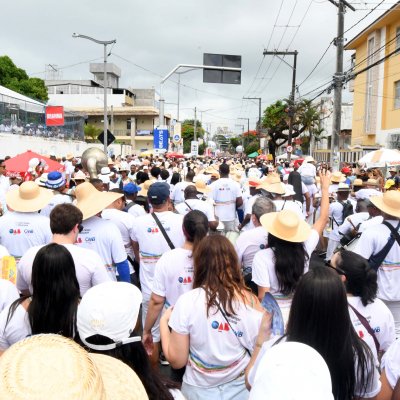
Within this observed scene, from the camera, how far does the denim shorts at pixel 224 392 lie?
116 inches

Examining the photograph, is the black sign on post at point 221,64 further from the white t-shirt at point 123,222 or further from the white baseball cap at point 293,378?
the white baseball cap at point 293,378

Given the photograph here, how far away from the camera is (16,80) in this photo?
159ft

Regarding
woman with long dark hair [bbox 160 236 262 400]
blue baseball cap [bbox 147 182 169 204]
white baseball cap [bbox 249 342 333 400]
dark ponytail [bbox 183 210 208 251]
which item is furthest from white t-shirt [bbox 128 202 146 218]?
white baseball cap [bbox 249 342 333 400]

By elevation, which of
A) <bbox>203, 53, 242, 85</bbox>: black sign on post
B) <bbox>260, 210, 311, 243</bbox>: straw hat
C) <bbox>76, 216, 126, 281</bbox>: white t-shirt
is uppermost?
<bbox>203, 53, 242, 85</bbox>: black sign on post

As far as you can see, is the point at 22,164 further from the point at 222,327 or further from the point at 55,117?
the point at 55,117

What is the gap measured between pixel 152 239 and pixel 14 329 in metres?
2.29

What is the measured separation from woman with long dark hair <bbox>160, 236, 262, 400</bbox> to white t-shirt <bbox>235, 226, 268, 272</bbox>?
1.69 meters

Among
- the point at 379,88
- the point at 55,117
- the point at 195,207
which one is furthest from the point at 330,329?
the point at 379,88

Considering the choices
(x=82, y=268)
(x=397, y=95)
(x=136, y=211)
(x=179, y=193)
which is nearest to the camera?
(x=82, y=268)

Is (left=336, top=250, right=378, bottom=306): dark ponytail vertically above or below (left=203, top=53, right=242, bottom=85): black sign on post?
below

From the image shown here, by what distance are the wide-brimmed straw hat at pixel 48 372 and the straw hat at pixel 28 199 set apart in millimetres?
3814

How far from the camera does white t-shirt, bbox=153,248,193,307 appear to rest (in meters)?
3.78

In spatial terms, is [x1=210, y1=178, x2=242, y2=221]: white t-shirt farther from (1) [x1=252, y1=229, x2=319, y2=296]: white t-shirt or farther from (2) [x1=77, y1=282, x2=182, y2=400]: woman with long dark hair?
Result: (2) [x1=77, y1=282, x2=182, y2=400]: woman with long dark hair

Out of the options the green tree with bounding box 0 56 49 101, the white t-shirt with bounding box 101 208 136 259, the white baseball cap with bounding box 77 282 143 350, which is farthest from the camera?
the green tree with bounding box 0 56 49 101
